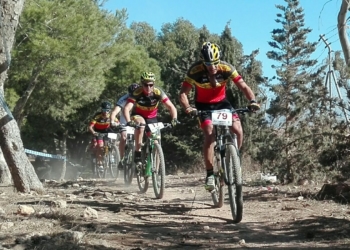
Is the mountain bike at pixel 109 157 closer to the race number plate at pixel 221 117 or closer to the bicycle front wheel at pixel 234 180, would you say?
the race number plate at pixel 221 117

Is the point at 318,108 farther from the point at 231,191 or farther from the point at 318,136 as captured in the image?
the point at 231,191

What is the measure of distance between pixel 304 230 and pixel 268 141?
14.8ft

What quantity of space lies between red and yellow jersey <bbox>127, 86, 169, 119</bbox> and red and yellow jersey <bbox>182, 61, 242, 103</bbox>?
2.16m

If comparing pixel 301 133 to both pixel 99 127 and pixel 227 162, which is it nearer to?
pixel 227 162

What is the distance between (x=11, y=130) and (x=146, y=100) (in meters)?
2.17

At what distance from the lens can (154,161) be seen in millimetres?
8406

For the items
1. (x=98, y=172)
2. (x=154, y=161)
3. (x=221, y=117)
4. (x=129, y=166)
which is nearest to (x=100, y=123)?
(x=98, y=172)

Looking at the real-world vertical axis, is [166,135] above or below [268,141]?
above

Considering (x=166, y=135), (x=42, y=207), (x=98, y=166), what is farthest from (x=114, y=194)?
(x=166, y=135)

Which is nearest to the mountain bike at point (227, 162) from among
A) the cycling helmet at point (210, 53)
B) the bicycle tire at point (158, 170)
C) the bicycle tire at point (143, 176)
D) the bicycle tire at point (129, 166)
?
the cycling helmet at point (210, 53)

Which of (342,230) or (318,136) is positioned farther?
(318,136)

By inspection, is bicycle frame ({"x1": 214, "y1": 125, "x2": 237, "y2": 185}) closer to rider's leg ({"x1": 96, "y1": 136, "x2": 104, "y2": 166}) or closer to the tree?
the tree

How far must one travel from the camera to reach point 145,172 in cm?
855

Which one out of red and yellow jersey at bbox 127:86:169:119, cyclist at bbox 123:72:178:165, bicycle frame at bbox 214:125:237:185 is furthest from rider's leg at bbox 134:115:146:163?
bicycle frame at bbox 214:125:237:185
